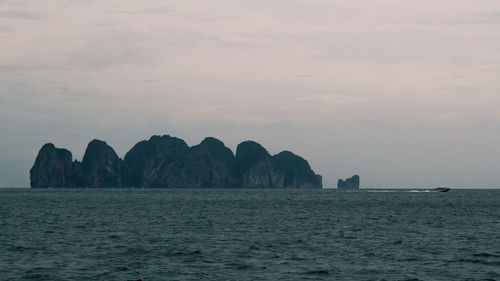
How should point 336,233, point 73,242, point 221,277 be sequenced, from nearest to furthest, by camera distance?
point 221,277
point 73,242
point 336,233

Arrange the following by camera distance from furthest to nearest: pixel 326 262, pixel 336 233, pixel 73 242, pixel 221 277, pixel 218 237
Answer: pixel 336 233, pixel 218 237, pixel 73 242, pixel 326 262, pixel 221 277

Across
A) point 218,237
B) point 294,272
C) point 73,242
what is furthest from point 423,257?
point 73,242

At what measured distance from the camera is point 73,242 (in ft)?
222

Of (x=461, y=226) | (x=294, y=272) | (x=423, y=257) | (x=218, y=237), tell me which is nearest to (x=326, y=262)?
(x=294, y=272)

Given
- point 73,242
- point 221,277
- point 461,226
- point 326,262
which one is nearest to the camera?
point 221,277

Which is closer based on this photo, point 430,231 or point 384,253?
point 384,253

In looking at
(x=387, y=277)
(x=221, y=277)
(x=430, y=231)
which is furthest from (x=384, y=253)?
(x=430, y=231)

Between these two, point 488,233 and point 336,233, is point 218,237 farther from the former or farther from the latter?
point 488,233

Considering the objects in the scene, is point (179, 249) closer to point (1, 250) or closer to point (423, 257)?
point (1, 250)

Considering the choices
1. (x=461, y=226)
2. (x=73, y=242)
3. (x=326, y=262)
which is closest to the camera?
(x=326, y=262)

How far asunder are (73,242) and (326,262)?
1142 inches

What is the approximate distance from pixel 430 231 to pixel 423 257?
2864cm

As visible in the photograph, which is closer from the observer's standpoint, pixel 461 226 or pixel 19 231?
pixel 19 231

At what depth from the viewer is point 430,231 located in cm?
8381
